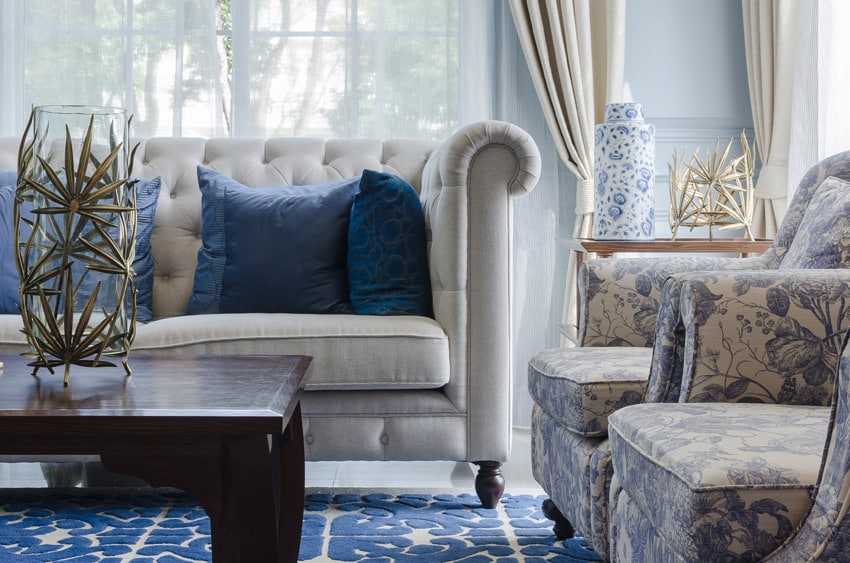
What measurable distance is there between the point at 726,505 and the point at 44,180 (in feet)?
3.38

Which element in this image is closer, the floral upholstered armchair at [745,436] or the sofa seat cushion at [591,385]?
the floral upholstered armchair at [745,436]

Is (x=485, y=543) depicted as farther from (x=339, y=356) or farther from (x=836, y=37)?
(x=836, y=37)

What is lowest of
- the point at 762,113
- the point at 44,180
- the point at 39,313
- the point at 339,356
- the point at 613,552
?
the point at 613,552

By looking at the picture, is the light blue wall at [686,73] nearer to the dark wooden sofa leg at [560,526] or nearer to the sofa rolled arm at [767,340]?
the dark wooden sofa leg at [560,526]

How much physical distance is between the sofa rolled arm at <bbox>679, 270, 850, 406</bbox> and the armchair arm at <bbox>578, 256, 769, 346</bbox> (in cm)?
70

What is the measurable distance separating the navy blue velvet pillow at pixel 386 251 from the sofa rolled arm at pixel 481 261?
0.13 meters

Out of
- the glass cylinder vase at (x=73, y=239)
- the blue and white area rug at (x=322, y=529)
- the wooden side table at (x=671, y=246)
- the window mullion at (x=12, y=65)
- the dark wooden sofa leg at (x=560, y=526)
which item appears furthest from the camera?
the window mullion at (x=12, y=65)

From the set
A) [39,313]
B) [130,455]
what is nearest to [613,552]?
[130,455]

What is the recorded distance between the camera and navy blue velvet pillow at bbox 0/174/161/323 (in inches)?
102

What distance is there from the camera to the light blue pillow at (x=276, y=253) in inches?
104

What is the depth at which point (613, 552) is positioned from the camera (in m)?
1.60

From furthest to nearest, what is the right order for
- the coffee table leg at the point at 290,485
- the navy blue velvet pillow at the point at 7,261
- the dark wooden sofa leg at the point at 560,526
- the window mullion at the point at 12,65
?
the window mullion at the point at 12,65, the navy blue velvet pillow at the point at 7,261, the dark wooden sofa leg at the point at 560,526, the coffee table leg at the point at 290,485

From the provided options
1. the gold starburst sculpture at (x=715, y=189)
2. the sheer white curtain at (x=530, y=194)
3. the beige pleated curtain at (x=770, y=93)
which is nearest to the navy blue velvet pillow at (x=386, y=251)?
the gold starburst sculpture at (x=715, y=189)

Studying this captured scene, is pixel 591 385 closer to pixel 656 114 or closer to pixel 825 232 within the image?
pixel 825 232
